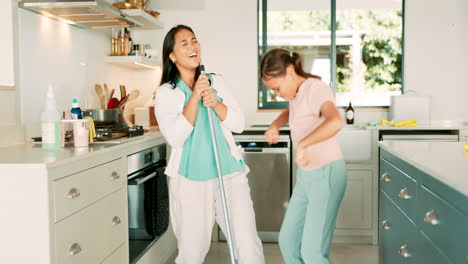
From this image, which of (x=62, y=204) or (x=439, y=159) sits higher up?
(x=439, y=159)

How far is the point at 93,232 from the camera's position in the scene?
2.15 m

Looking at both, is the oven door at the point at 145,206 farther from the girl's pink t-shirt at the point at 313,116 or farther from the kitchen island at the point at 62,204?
the girl's pink t-shirt at the point at 313,116

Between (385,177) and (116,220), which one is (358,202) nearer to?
(385,177)

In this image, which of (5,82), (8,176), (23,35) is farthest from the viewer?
(23,35)

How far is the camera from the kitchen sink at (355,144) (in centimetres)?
380

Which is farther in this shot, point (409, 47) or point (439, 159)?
point (409, 47)

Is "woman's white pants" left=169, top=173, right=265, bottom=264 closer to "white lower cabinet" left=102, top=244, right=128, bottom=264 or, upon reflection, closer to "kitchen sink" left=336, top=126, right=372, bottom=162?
"white lower cabinet" left=102, top=244, right=128, bottom=264

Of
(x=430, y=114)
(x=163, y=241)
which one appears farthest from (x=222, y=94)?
(x=430, y=114)

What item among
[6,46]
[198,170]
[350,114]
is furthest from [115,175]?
[350,114]

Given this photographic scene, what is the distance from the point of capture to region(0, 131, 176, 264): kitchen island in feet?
5.80

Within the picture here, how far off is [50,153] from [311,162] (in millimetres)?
1093

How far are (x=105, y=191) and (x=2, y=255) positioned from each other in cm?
59

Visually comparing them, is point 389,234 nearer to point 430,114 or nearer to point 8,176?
point 8,176

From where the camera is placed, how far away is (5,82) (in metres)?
2.22
